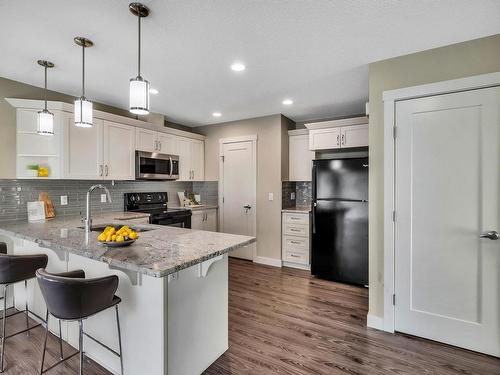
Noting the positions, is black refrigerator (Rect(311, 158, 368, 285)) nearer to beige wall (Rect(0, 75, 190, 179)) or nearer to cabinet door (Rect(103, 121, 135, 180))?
cabinet door (Rect(103, 121, 135, 180))

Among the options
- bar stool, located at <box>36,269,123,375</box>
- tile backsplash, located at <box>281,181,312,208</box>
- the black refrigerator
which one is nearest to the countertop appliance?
tile backsplash, located at <box>281,181,312,208</box>

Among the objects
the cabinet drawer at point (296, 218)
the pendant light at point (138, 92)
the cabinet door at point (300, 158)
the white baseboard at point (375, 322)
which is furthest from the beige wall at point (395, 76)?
the pendant light at point (138, 92)

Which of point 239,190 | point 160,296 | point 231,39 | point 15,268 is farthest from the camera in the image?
point 239,190

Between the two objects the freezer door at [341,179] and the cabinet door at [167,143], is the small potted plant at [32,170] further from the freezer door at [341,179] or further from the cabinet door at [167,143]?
the freezer door at [341,179]

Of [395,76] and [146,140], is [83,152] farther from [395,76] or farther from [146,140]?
[395,76]

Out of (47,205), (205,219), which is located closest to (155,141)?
(205,219)

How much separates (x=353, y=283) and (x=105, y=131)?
3.86 m

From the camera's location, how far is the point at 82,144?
3219 millimetres

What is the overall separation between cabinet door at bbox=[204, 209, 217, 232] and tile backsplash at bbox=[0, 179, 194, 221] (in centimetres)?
103

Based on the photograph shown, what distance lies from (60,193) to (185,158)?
1.97m

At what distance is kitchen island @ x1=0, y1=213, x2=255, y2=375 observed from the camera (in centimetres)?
152

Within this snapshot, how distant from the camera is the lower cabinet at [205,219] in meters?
4.49

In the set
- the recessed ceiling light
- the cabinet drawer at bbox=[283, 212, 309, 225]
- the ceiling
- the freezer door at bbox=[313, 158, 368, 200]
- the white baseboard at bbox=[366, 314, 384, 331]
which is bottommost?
the white baseboard at bbox=[366, 314, 384, 331]

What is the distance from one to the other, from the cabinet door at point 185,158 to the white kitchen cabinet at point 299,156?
183cm
